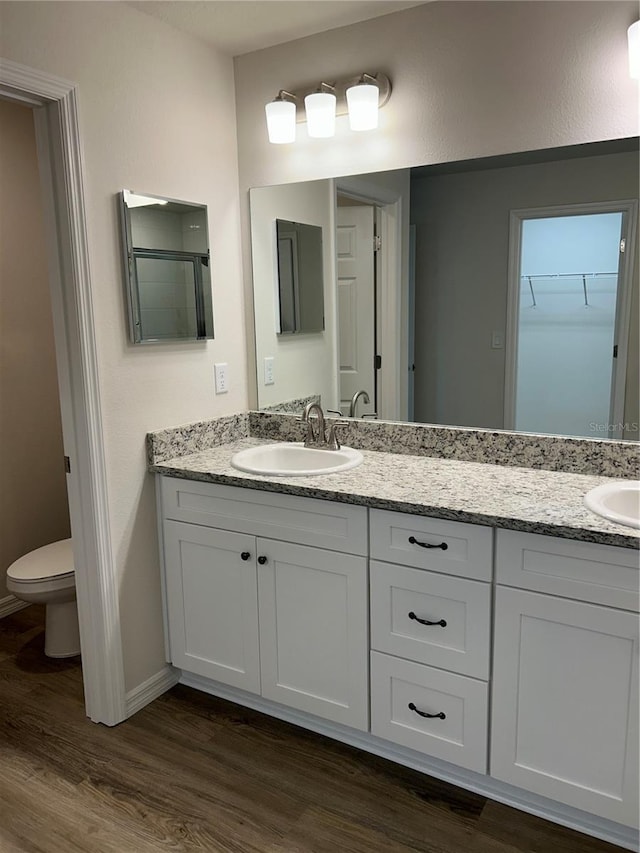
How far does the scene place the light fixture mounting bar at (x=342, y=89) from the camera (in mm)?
2184

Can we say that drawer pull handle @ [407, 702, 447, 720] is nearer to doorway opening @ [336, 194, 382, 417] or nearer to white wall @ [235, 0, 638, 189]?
doorway opening @ [336, 194, 382, 417]

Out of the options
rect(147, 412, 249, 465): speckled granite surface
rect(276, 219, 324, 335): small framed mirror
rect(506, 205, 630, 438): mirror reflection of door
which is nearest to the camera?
rect(506, 205, 630, 438): mirror reflection of door

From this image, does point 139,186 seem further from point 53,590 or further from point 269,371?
point 53,590

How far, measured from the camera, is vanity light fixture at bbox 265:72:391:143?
7.09 ft

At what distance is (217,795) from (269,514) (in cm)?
82

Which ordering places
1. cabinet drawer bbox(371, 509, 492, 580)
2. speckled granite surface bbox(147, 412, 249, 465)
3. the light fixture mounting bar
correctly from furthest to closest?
speckled granite surface bbox(147, 412, 249, 465) → the light fixture mounting bar → cabinet drawer bbox(371, 509, 492, 580)

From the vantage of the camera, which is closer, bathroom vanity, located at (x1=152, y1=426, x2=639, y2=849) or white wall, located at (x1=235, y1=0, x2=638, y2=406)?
bathroom vanity, located at (x1=152, y1=426, x2=639, y2=849)

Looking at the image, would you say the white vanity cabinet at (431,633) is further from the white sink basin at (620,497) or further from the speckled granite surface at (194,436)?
the speckled granite surface at (194,436)

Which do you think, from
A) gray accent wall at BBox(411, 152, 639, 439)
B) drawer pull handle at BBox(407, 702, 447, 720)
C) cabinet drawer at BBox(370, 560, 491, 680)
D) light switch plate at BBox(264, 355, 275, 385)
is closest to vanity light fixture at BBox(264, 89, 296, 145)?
gray accent wall at BBox(411, 152, 639, 439)

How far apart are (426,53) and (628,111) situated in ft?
2.17

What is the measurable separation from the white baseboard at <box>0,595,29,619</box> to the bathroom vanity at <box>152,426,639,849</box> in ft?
3.78

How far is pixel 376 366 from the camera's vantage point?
97.5 inches

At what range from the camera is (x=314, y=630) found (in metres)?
2.06

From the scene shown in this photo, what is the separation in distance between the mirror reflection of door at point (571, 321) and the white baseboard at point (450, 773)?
3.45 ft
